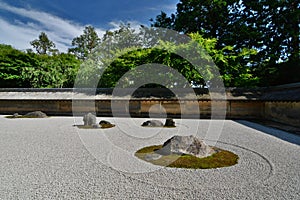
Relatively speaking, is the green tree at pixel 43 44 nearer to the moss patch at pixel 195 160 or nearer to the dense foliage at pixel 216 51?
the dense foliage at pixel 216 51

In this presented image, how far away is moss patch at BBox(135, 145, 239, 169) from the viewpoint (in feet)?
11.9

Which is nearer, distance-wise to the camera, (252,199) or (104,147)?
(252,199)

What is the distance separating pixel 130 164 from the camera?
372 centimetres

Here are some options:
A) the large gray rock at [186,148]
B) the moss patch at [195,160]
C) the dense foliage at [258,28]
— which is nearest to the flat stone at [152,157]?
the moss patch at [195,160]

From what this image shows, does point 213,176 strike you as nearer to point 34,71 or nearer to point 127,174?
point 127,174

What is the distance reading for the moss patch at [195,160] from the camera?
3633mm

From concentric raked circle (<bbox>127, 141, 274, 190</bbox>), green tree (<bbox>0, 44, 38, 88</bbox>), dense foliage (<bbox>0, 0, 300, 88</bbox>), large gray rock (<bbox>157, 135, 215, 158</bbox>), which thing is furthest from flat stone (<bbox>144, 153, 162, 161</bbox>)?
green tree (<bbox>0, 44, 38, 88</bbox>)

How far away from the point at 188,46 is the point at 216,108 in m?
4.18

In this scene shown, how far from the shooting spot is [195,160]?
152 inches

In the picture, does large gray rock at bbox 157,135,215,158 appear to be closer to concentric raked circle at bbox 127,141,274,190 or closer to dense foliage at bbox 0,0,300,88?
concentric raked circle at bbox 127,141,274,190

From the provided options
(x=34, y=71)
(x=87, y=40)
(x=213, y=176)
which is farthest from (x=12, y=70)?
(x=213, y=176)

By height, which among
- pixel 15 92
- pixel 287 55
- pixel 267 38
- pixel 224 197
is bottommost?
pixel 224 197

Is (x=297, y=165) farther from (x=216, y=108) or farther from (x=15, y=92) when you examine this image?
(x=15, y=92)

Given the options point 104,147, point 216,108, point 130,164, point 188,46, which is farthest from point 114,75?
point 130,164
